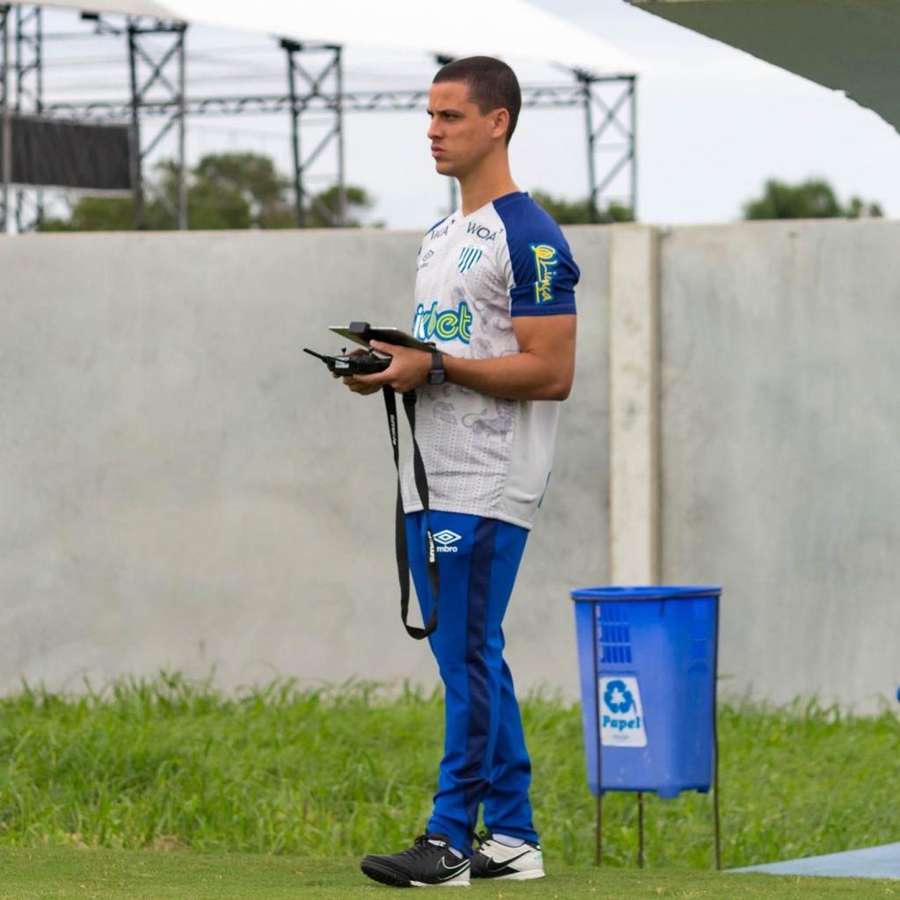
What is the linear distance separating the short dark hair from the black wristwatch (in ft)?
1.69

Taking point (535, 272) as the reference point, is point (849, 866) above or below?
below

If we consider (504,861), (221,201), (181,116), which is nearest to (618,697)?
(504,861)

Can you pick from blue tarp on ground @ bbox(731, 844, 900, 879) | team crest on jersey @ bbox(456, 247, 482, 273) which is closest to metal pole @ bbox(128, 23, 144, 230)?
blue tarp on ground @ bbox(731, 844, 900, 879)

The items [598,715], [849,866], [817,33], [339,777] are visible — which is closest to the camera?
[817,33]

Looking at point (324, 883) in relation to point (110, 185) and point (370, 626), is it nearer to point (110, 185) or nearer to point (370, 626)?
point (370, 626)

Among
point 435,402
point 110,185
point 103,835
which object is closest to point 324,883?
point 435,402

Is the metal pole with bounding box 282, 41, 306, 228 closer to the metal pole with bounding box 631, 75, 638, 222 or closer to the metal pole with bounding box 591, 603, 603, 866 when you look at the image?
the metal pole with bounding box 631, 75, 638, 222

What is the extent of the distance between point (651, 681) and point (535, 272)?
4.84 ft

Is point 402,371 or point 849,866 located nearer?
point 402,371

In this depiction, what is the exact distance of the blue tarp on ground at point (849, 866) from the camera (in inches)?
181

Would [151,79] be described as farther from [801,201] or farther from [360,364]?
[801,201]

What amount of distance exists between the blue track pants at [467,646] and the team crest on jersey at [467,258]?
0.49 m

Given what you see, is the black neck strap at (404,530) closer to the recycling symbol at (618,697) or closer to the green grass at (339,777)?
the recycling symbol at (618,697)

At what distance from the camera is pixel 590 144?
2873 cm
